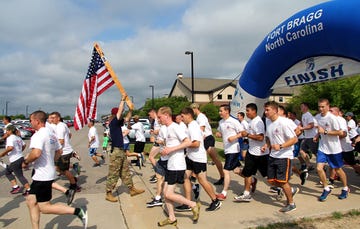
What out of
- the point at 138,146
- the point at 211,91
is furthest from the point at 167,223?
the point at 211,91

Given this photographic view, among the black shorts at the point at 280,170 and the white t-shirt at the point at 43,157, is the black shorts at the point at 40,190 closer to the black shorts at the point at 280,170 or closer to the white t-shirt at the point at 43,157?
the white t-shirt at the point at 43,157

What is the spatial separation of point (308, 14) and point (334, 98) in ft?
59.1

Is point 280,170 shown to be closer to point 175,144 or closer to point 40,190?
point 175,144

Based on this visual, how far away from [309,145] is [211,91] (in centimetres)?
4441

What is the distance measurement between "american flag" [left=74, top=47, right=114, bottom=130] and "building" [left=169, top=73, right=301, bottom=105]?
43430 millimetres

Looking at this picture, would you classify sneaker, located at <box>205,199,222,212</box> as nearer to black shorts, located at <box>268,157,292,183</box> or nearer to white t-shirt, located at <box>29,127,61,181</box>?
black shorts, located at <box>268,157,292,183</box>

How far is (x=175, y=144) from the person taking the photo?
14.9 feet

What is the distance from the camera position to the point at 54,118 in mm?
7066

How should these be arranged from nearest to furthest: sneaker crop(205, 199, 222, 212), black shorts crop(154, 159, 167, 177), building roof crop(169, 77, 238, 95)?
sneaker crop(205, 199, 222, 212), black shorts crop(154, 159, 167, 177), building roof crop(169, 77, 238, 95)

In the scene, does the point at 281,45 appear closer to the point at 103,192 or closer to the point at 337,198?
the point at 337,198

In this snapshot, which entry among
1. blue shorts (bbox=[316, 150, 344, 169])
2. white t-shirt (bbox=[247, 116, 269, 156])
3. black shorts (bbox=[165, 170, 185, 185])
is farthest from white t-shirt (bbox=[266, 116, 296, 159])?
black shorts (bbox=[165, 170, 185, 185])

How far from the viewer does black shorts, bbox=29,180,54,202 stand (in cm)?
390

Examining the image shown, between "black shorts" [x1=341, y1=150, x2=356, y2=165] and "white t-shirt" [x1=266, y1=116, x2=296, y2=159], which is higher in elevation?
→ "white t-shirt" [x1=266, y1=116, x2=296, y2=159]

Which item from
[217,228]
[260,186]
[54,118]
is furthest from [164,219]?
[54,118]
